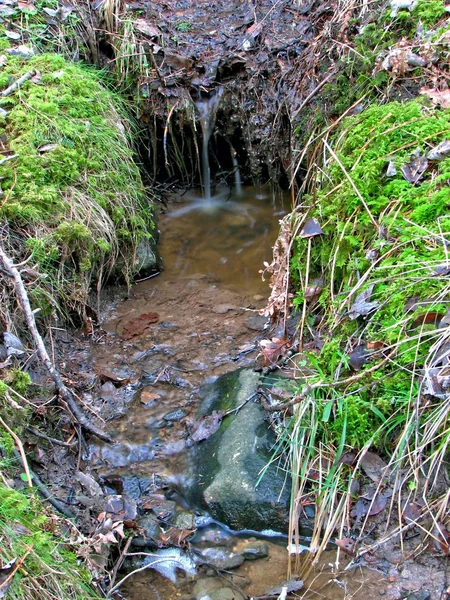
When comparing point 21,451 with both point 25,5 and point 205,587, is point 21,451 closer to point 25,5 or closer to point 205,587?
point 205,587

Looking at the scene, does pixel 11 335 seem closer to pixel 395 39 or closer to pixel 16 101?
pixel 16 101

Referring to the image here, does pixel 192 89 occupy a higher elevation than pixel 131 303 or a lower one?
higher

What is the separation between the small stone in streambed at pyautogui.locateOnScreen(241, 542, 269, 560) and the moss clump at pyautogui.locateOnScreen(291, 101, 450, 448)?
63 cm

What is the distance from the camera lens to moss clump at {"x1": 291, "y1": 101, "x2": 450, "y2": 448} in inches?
104

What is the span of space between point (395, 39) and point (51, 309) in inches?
112

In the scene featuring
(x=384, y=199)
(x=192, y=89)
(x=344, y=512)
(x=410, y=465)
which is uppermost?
(x=192, y=89)

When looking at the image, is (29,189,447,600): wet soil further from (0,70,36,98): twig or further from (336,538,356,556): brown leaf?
(0,70,36,98): twig

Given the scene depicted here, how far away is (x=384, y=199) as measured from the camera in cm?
310

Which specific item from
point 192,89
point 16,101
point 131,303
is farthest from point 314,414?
point 192,89

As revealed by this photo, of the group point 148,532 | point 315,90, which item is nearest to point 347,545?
point 148,532

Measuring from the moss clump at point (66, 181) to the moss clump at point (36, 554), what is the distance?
4.84 feet

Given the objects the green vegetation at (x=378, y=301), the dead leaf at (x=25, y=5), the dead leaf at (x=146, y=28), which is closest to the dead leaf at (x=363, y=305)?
the green vegetation at (x=378, y=301)

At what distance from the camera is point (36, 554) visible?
2148mm

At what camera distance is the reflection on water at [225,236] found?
4.87 meters
